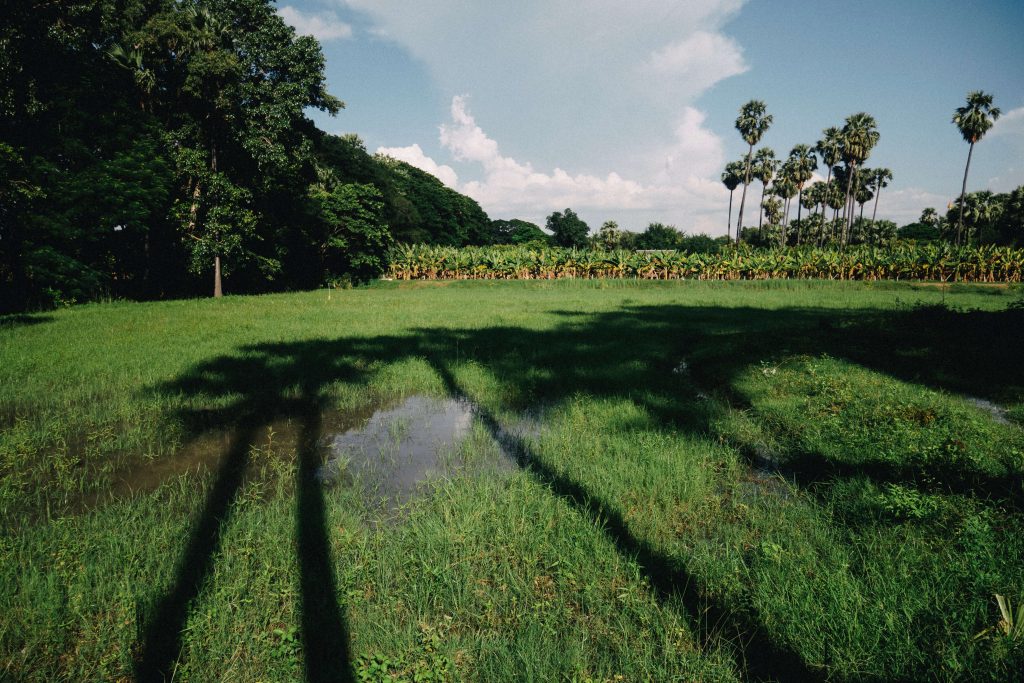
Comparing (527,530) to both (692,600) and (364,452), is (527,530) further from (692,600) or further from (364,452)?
(364,452)

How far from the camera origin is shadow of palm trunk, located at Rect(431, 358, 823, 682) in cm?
231

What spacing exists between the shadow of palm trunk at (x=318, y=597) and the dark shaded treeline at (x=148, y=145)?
19345 millimetres

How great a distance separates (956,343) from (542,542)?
11.2 metres

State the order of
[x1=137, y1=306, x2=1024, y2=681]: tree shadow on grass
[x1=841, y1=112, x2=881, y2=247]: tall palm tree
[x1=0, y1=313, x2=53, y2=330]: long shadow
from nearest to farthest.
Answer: [x1=137, y1=306, x2=1024, y2=681]: tree shadow on grass → [x1=0, y1=313, x2=53, y2=330]: long shadow → [x1=841, y1=112, x2=881, y2=247]: tall palm tree

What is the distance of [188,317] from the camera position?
50.0 ft

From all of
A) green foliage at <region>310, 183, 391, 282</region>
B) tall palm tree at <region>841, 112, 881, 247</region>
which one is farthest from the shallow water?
tall palm tree at <region>841, 112, 881, 247</region>

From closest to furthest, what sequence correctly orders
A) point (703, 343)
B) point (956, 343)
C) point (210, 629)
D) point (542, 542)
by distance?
point (210, 629)
point (542, 542)
point (956, 343)
point (703, 343)

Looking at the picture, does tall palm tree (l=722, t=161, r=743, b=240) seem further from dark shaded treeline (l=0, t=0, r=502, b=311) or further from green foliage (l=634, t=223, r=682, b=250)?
dark shaded treeline (l=0, t=0, r=502, b=311)

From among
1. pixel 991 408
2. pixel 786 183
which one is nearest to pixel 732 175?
pixel 786 183

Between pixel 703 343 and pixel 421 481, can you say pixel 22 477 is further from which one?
pixel 703 343

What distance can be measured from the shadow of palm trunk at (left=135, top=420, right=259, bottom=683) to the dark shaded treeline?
60.8ft

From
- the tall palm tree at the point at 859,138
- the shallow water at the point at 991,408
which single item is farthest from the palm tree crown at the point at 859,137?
the shallow water at the point at 991,408

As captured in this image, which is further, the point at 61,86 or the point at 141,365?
the point at 61,86

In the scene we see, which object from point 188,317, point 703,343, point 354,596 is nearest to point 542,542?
point 354,596
